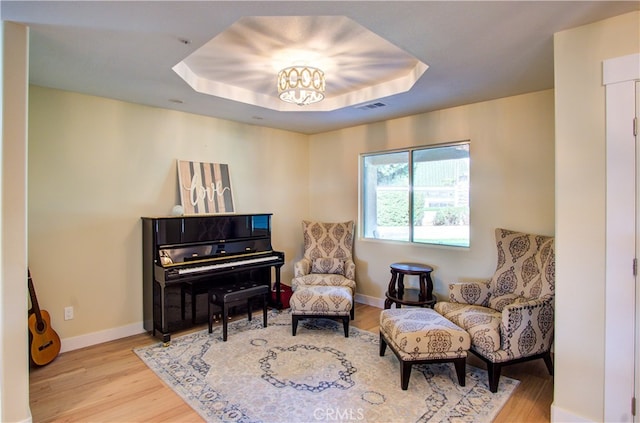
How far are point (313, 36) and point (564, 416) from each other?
2.96m

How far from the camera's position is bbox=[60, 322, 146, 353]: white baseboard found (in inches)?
125

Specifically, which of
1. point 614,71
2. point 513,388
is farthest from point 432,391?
point 614,71

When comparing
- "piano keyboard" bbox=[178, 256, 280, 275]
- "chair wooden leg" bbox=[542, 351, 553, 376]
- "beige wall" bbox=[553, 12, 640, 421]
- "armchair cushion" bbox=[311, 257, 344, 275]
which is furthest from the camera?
"armchair cushion" bbox=[311, 257, 344, 275]

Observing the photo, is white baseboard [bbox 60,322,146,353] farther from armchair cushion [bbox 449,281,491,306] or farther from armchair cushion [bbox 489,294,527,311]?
armchair cushion [bbox 489,294,527,311]

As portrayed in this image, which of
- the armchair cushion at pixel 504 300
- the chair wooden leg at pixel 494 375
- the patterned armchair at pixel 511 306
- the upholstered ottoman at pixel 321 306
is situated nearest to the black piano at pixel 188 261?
the upholstered ottoman at pixel 321 306

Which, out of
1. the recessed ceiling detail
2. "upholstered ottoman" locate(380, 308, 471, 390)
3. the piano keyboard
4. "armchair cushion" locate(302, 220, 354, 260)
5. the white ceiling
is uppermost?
the recessed ceiling detail

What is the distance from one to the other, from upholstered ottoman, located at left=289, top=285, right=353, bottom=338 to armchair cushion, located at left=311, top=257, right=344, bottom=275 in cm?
82

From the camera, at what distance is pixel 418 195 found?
4.17 meters

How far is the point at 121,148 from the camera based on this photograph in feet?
11.5

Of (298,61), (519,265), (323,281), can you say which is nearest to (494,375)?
(519,265)

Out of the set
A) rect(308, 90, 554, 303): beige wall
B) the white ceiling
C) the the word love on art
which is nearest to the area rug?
rect(308, 90, 554, 303): beige wall

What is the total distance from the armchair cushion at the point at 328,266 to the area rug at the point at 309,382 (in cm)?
98

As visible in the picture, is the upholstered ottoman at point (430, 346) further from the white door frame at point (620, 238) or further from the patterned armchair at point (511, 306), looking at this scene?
the white door frame at point (620, 238)

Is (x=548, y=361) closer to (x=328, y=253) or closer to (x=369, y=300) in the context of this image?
(x=369, y=300)
